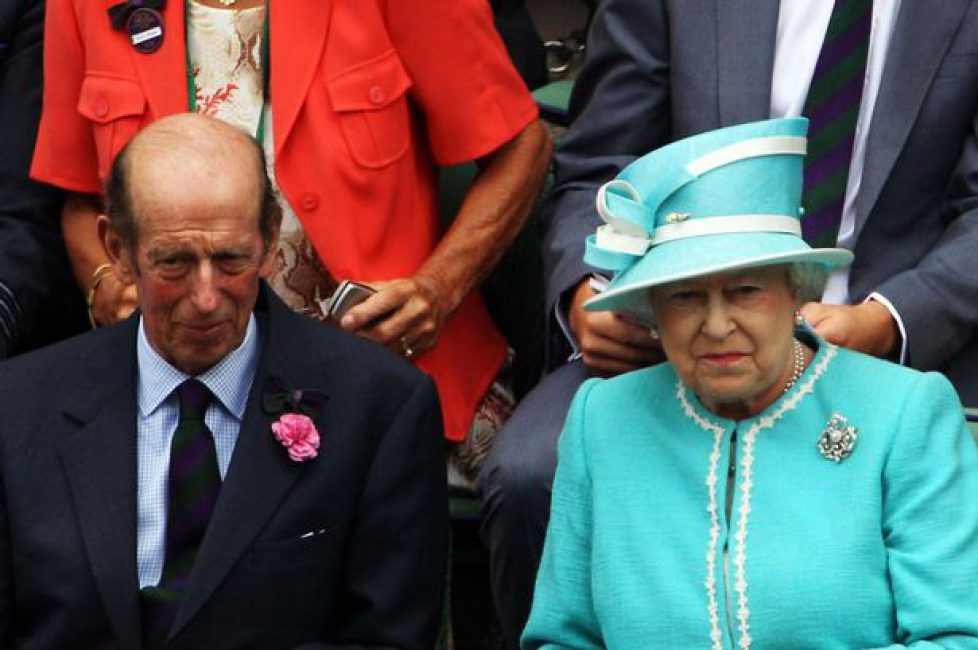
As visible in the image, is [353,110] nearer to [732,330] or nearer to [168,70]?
[168,70]

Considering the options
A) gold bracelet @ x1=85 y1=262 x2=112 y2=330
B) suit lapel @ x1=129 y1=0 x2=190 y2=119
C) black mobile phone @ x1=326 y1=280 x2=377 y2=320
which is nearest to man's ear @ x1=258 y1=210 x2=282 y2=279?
black mobile phone @ x1=326 y1=280 x2=377 y2=320

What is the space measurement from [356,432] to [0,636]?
0.65 m

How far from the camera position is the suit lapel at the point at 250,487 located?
3127 mm

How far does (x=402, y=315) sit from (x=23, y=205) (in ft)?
3.00

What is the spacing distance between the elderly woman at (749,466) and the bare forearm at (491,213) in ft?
2.66

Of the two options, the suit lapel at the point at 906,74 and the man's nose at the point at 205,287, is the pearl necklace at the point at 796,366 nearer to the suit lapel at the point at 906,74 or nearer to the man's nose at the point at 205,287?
the suit lapel at the point at 906,74

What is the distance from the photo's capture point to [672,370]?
3.14 meters

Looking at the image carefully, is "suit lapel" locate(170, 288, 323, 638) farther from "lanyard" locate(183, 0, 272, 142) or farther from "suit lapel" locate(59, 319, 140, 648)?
"lanyard" locate(183, 0, 272, 142)

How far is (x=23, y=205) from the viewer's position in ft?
13.5

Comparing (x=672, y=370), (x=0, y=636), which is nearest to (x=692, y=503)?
(x=672, y=370)

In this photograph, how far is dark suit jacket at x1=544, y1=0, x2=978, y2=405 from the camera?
3537 mm

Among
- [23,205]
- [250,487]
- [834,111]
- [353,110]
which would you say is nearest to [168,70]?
[353,110]

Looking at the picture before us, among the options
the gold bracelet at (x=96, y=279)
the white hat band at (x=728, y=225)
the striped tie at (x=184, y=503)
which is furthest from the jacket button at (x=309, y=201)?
the white hat band at (x=728, y=225)

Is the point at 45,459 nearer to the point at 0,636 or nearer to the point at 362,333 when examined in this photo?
the point at 0,636
